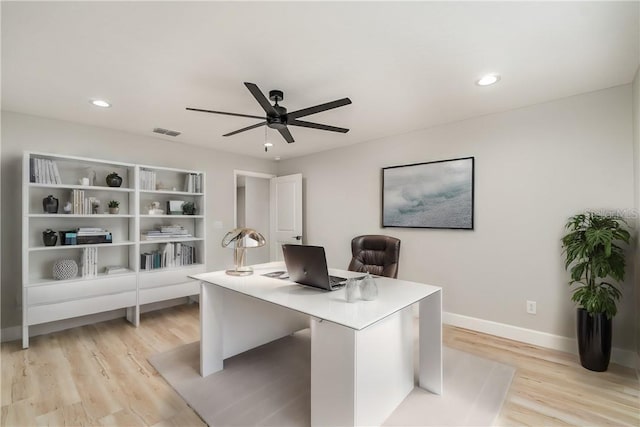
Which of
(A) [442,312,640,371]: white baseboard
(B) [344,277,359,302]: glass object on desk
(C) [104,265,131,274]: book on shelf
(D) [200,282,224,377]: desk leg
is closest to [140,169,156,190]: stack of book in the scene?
(C) [104,265,131,274]: book on shelf

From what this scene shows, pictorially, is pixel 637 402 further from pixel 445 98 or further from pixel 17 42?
pixel 17 42

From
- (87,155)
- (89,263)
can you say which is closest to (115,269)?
(89,263)

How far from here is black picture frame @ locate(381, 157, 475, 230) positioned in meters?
3.21

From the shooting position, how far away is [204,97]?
8.50 feet

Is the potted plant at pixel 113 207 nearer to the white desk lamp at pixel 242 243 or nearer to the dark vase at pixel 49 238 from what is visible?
the dark vase at pixel 49 238

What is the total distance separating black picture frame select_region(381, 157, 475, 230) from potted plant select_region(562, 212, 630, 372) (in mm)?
970

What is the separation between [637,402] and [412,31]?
2790 mm

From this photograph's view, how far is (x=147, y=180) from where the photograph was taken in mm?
3648

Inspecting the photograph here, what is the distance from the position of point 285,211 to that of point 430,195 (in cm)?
249

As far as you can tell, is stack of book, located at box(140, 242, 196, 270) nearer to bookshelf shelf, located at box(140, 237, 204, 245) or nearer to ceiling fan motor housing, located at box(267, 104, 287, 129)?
bookshelf shelf, located at box(140, 237, 204, 245)

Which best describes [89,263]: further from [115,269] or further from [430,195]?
[430,195]

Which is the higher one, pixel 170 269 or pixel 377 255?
pixel 377 255

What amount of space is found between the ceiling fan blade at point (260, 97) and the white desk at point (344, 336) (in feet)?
4.17

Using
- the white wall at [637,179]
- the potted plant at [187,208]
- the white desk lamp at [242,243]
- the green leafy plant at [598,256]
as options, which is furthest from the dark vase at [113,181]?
the white wall at [637,179]
